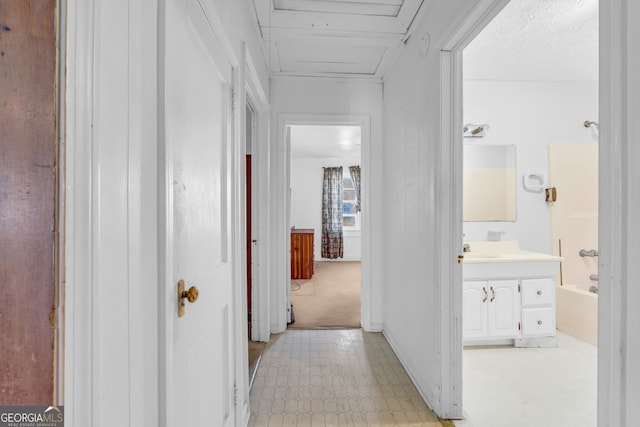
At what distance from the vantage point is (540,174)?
3.03m

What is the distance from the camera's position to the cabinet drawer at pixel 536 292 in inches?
101

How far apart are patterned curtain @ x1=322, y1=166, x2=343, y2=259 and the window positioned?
0.55 feet

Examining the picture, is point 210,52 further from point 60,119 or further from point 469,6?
point 469,6

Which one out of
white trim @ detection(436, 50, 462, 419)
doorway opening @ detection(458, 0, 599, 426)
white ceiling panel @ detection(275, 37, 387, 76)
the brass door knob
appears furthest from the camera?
white ceiling panel @ detection(275, 37, 387, 76)

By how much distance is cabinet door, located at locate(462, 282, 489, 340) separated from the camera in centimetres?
252

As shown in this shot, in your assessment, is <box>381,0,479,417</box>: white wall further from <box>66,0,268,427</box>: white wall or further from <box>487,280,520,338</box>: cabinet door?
<box>66,0,268,427</box>: white wall

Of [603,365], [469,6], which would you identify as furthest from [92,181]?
[469,6]

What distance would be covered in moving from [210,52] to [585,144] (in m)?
3.62

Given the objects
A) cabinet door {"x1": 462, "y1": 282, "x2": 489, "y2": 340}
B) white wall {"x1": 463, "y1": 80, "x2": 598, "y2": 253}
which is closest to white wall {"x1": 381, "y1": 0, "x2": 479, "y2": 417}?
cabinet door {"x1": 462, "y1": 282, "x2": 489, "y2": 340}

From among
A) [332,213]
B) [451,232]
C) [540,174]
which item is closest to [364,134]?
[451,232]

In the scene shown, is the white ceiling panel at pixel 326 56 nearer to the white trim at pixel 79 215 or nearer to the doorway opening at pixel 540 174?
the doorway opening at pixel 540 174

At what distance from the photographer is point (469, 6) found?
143cm

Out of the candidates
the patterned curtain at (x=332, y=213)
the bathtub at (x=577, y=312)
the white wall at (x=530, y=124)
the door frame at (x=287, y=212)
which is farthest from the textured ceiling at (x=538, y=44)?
the patterned curtain at (x=332, y=213)

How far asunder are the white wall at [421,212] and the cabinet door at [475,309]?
569 mm
